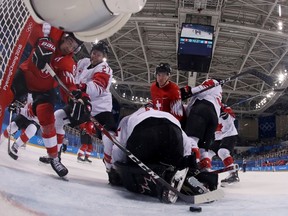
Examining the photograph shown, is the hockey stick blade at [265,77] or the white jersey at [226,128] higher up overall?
the hockey stick blade at [265,77]

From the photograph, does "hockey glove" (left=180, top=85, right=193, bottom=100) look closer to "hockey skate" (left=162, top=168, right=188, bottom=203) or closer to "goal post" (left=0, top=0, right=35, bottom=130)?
"hockey skate" (left=162, top=168, right=188, bottom=203)

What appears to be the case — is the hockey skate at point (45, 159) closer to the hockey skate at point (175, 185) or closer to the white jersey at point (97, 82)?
the white jersey at point (97, 82)

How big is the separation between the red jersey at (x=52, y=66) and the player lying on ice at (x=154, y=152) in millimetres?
220

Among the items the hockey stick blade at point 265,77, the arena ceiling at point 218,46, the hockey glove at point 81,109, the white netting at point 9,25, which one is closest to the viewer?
the white netting at point 9,25

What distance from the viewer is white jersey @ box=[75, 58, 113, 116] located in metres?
0.61

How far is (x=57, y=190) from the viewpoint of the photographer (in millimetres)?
445

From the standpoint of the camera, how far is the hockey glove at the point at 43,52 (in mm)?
391

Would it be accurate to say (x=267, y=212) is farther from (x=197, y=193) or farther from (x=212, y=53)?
(x=212, y=53)

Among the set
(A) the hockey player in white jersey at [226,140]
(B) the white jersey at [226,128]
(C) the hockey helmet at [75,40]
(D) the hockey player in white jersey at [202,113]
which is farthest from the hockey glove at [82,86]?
(B) the white jersey at [226,128]

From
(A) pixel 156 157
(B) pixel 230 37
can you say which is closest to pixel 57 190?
(A) pixel 156 157

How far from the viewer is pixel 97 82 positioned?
2.09 ft

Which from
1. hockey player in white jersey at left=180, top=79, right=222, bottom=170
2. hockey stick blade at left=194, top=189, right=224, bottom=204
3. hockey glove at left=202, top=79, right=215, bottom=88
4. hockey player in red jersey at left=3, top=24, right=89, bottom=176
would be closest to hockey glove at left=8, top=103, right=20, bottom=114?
hockey player in red jersey at left=3, top=24, right=89, bottom=176

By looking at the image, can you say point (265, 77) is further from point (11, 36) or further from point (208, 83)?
point (11, 36)

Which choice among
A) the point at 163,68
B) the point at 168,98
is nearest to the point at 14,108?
the point at 163,68
